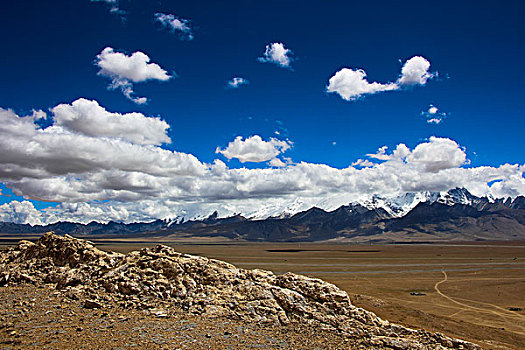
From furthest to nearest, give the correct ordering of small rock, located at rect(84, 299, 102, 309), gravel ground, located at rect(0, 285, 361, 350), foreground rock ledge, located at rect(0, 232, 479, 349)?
1. small rock, located at rect(84, 299, 102, 309)
2. foreground rock ledge, located at rect(0, 232, 479, 349)
3. gravel ground, located at rect(0, 285, 361, 350)

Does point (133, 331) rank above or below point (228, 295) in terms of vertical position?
below

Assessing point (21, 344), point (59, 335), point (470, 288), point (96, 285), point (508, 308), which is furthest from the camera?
point (470, 288)

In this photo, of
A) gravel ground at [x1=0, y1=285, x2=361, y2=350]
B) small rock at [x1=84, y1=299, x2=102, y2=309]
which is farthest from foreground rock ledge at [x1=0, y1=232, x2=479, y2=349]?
gravel ground at [x1=0, y1=285, x2=361, y2=350]

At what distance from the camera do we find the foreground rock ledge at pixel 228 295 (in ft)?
46.5

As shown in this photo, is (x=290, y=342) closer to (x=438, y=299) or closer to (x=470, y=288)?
(x=438, y=299)

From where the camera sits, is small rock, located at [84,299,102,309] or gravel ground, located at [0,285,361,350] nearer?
gravel ground, located at [0,285,361,350]

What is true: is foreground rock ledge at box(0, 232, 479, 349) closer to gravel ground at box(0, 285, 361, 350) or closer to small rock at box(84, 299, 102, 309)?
small rock at box(84, 299, 102, 309)

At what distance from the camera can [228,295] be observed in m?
16.2

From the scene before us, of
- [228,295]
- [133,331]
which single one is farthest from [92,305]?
[228,295]

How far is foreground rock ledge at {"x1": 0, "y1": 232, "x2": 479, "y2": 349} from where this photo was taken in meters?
14.2

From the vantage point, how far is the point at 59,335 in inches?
484

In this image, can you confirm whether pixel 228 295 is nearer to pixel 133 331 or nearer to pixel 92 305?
pixel 133 331

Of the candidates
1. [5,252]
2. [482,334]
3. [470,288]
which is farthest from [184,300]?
[470,288]

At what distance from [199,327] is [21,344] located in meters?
5.93
